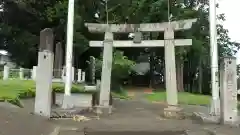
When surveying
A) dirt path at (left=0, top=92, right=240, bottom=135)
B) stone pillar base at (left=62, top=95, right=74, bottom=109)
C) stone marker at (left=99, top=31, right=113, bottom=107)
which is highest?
stone marker at (left=99, top=31, right=113, bottom=107)

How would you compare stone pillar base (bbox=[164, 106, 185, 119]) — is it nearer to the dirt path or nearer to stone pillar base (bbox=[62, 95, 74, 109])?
the dirt path

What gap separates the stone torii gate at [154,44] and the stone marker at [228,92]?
2.75m

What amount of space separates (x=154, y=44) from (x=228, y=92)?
4.51 meters

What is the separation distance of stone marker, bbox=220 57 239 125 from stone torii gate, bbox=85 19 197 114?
275cm

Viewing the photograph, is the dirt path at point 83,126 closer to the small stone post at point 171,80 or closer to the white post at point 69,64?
the small stone post at point 171,80

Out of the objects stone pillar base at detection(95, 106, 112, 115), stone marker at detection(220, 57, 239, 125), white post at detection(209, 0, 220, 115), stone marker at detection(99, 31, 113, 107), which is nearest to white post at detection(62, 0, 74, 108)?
stone pillar base at detection(95, 106, 112, 115)

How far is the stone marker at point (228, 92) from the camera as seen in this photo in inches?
539

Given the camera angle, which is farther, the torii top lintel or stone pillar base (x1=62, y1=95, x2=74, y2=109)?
the torii top lintel

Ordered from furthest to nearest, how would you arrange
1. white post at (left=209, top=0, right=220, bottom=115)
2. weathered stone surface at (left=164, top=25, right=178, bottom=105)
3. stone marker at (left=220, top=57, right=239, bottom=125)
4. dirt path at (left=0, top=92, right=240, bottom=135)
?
weathered stone surface at (left=164, top=25, right=178, bottom=105), white post at (left=209, top=0, right=220, bottom=115), stone marker at (left=220, top=57, right=239, bottom=125), dirt path at (left=0, top=92, right=240, bottom=135)

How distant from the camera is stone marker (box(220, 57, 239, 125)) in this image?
44.9 feet

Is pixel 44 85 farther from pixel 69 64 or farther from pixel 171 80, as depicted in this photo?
pixel 171 80

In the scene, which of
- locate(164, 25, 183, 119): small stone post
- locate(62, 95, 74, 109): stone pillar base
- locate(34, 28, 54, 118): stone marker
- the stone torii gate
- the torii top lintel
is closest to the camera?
locate(34, 28, 54, 118): stone marker

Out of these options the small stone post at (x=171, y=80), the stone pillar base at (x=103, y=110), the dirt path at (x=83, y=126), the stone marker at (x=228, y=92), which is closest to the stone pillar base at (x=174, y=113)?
the small stone post at (x=171, y=80)

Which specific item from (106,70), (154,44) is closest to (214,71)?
(154,44)
